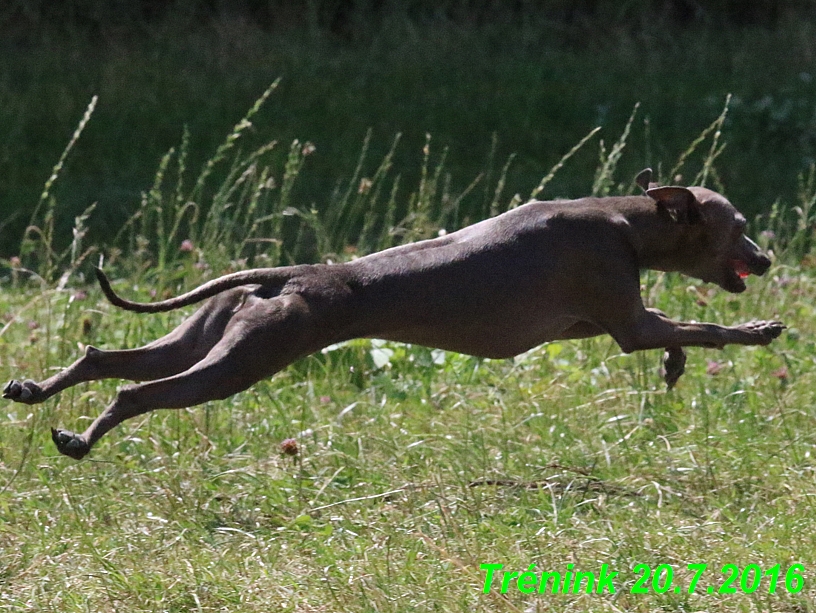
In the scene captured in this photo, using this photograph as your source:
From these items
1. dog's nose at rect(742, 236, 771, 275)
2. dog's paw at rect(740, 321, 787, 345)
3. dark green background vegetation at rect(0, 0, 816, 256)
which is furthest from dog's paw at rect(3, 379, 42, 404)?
dark green background vegetation at rect(0, 0, 816, 256)

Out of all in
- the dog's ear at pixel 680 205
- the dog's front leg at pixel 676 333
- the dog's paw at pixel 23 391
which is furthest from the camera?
the dog's ear at pixel 680 205

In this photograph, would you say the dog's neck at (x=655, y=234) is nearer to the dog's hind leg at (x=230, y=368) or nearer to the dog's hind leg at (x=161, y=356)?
the dog's hind leg at (x=230, y=368)

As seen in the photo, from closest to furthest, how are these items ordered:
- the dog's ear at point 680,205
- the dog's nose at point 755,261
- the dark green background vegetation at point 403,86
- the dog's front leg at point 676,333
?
1. the dog's front leg at point 676,333
2. the dog's ear at point 680,205
3. the dog's nose at point 755,261
4. the dark green background vegetation at point 403,86

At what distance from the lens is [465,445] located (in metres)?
4.92

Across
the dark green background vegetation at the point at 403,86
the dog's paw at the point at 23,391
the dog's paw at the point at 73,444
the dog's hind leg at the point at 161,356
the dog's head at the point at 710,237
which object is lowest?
the dark green background vegetation at the point at 403,86

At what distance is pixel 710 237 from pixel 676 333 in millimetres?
387

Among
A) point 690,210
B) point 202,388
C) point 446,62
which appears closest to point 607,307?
point 690,210

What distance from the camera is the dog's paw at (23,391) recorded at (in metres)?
4.04

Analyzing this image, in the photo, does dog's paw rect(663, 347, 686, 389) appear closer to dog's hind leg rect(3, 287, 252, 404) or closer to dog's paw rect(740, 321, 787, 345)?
dog's paw rect(740, 321, 787, 345)

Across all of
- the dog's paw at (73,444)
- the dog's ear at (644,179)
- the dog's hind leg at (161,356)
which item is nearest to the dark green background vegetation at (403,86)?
the dog's ear at (644,179)

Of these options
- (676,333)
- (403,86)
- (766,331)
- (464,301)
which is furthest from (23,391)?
(403,86)

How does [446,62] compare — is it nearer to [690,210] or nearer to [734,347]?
[734,347]

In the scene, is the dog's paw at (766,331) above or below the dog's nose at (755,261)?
below

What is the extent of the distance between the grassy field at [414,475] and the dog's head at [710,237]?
26.0 inches
